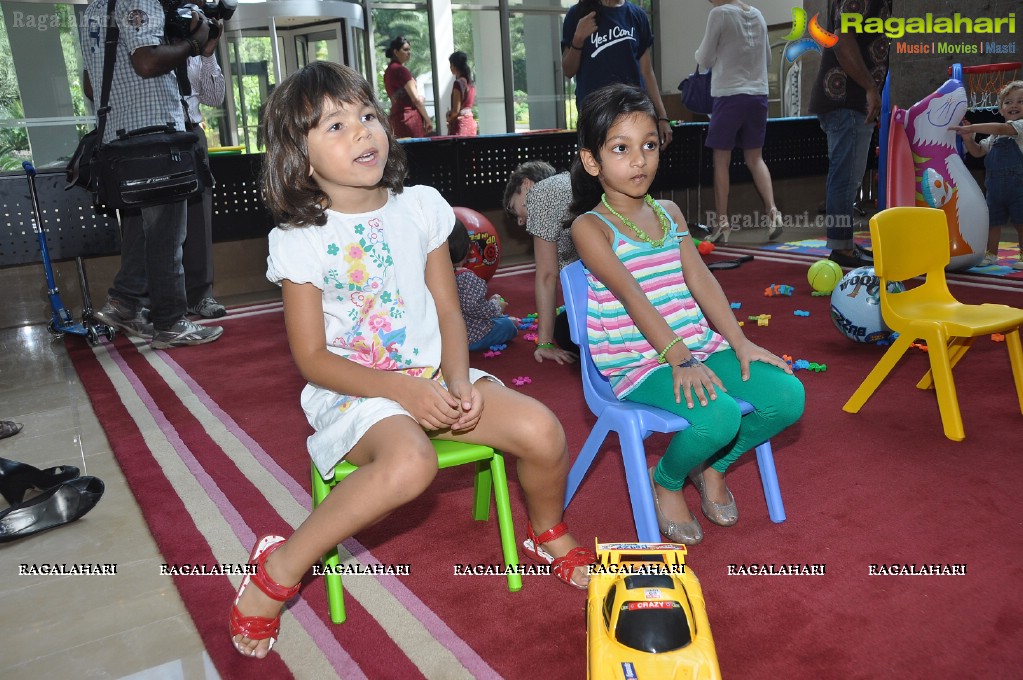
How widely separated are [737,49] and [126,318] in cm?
435

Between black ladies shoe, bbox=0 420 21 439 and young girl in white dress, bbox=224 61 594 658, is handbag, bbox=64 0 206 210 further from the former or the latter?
young girl in white dress, bbox=224 61 594 658

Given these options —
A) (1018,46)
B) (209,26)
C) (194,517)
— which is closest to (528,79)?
(1018,46)

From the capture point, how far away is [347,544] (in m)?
2.02

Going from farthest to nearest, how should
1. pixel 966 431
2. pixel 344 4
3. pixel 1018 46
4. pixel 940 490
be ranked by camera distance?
pixel 344 4 → pixel 1018 46 → pixel 966 431 → pixel 940 490

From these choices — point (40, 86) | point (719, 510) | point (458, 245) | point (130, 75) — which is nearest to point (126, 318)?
point (130, 75)

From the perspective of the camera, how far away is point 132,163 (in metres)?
3.71

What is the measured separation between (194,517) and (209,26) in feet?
8.65

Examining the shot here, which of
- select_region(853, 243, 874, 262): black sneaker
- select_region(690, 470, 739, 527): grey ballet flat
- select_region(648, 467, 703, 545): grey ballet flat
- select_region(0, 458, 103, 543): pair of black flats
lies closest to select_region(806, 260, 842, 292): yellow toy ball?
select_region(853, 243, 874, 262): black sneaker

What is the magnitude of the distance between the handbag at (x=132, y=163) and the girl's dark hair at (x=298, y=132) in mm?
2282

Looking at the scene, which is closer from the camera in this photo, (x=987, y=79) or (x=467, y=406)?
(x=467, y=406)

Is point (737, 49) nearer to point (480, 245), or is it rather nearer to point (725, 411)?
point (480, 245)

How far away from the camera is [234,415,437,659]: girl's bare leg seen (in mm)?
1511

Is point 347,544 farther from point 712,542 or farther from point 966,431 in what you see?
point 966,431

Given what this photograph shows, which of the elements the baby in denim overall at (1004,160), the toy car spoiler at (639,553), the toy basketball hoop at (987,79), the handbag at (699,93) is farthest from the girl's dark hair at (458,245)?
the toy basketball hoop at (987,79)
